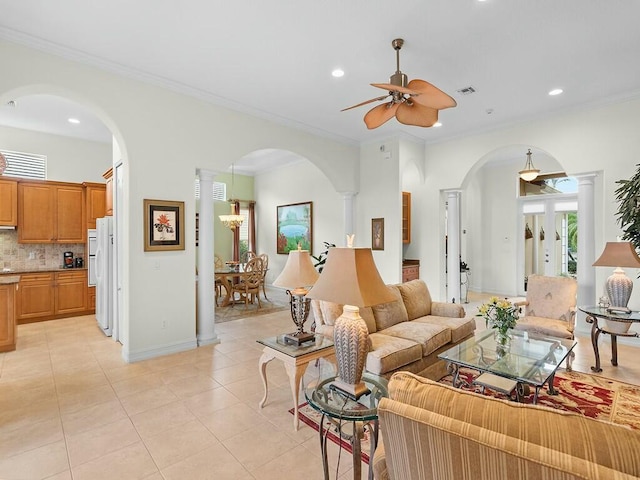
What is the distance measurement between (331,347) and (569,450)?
6.96ft

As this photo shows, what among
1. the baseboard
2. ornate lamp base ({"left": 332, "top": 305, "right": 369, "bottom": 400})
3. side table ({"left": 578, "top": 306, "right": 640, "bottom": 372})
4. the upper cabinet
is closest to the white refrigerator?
the baseboard

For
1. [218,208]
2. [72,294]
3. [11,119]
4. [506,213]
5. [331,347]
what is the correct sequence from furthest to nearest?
[218,208]
[506,213]
[72,294]
[11,119]
[331,347]

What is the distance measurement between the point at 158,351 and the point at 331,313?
227cm

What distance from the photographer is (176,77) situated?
4055 mm

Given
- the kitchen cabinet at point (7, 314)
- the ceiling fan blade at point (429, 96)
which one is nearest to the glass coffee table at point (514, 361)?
the ceiling fan blade at point (429, 96)

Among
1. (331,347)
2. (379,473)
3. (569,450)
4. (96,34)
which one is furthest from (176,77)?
(569,450)

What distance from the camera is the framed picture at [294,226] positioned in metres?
8.55

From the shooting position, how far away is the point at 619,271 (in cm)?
401

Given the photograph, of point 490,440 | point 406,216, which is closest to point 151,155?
point 490,440

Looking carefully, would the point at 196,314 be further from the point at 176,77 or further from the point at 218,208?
the point at 218,208

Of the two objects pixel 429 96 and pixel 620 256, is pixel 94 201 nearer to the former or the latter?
pixel 429 96

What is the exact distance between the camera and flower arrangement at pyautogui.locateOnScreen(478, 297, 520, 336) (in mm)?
2949

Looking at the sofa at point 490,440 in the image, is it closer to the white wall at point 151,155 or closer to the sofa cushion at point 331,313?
the sofa cushion at point 331,313

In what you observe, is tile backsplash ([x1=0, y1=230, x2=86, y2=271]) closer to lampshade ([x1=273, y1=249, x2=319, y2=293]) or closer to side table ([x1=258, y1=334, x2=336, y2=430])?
side table ([x1=258, y1=334, x2=336, y2=430])
